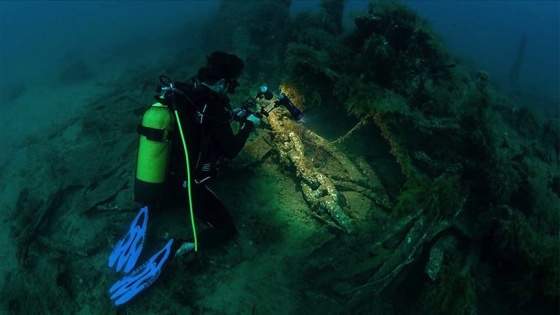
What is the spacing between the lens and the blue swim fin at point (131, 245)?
4218 millimetres

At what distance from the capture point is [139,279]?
3986 millimetres

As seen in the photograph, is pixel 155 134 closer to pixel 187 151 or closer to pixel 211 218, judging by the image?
pixel 187 151

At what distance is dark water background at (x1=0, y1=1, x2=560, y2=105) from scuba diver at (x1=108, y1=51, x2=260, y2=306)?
56.3ft

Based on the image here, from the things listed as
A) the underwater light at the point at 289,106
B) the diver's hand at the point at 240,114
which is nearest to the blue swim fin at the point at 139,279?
the diver's hand at the point at 240,114

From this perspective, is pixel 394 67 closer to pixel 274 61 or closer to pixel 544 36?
pixel 274 61

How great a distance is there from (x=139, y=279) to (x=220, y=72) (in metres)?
2.60

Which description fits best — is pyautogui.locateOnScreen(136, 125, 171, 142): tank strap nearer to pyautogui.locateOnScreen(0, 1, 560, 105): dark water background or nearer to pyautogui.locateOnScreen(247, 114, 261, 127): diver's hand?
pyautogui.locateOnScreen(247, 114, 261, 127): diver's hand

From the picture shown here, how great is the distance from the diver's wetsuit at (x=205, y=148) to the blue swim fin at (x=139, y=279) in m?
0.49

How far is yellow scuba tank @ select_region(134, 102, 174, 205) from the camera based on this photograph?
3.60 m

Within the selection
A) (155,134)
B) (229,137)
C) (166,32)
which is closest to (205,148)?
(229,137)

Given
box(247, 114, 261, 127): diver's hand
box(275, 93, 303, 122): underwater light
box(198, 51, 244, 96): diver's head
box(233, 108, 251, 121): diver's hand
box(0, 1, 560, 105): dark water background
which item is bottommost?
box(0, 1, 560, 105): dark water background

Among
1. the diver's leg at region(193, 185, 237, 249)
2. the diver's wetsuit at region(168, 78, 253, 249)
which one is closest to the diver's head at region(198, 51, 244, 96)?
the diver's wetsuit at region(168, 78, 253, 249)

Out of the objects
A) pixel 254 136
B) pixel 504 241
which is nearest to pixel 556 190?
pixel 504 241

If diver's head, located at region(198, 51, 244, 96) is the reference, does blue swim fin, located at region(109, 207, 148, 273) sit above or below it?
below
